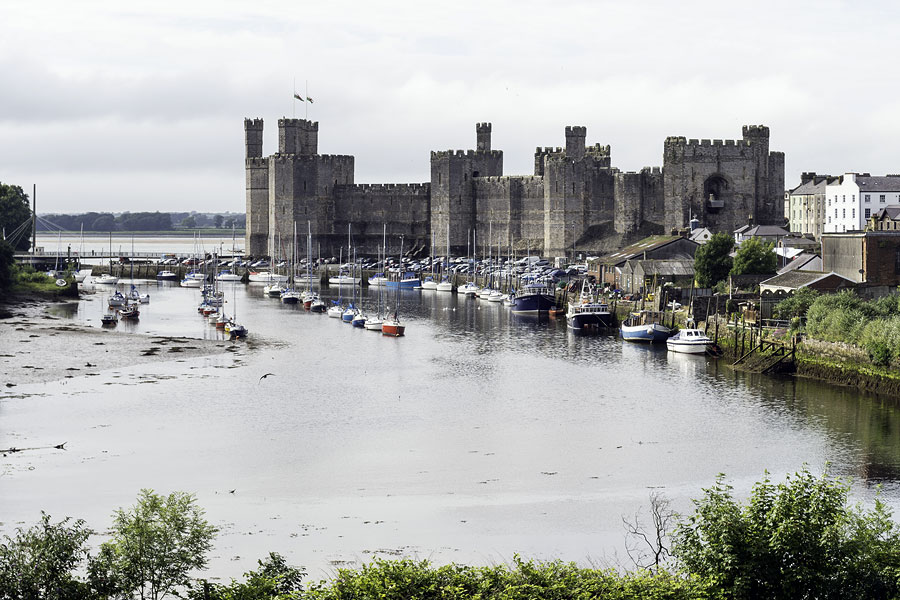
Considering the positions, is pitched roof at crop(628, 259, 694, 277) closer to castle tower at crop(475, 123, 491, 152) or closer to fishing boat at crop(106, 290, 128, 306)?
fishing boat at crop(106, 290, 128, 306)

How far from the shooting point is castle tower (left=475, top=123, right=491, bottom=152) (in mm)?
79062

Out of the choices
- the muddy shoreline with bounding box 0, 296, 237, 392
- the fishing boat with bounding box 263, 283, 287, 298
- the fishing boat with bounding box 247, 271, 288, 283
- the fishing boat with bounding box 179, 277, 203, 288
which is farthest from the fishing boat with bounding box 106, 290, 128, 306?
the fishing boat with bounding box 179, 277, 203, 288

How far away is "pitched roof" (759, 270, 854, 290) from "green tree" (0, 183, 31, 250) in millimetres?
52810

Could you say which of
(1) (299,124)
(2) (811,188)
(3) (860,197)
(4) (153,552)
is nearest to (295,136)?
(1) (299,124)

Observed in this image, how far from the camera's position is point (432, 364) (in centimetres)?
3988

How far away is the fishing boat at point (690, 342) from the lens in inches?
1564

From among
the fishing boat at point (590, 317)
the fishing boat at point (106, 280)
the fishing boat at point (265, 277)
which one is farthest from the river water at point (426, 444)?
the fishing boat at point (106, 280)

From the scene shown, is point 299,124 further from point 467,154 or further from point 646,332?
point 646,332

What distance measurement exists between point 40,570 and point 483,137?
65.6 metres

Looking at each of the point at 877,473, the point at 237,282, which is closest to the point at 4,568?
the point at 877,473

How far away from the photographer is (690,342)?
3988cm

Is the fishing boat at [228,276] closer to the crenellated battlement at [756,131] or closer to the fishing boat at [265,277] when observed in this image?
the fishing boat at [265,277]

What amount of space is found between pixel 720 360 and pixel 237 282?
1792 inches

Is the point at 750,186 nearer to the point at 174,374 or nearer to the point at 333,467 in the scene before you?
the point at 174,374
